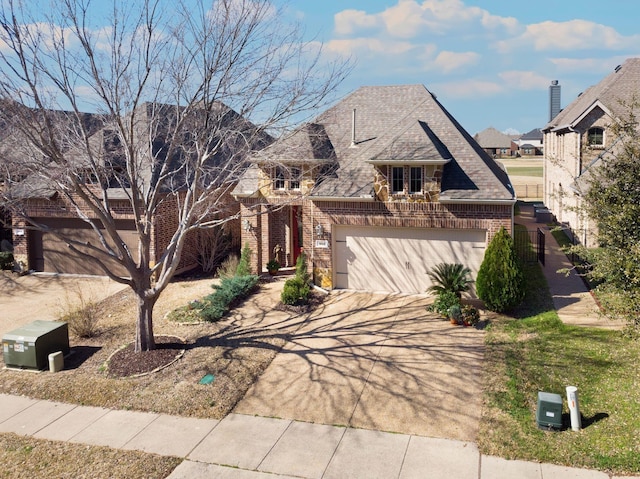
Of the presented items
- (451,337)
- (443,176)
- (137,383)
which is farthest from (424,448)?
(443,176)

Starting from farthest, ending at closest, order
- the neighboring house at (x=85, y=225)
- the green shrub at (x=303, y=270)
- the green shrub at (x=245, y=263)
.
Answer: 1. the neighboring house at (x=85, y=225)
2. the green shrub at (x=245, y=263)
3. the green shrub at (x=303, y=270)

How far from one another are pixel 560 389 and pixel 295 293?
810 centimetres

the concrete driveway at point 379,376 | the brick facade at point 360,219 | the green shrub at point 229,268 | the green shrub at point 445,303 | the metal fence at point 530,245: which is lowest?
the concrete driveway at point 379,376

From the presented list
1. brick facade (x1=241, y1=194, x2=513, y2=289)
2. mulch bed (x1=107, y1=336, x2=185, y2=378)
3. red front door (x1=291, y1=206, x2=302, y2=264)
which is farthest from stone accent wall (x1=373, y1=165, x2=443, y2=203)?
mulch bed (x1=107, y1=336, x2=185, y2=378)

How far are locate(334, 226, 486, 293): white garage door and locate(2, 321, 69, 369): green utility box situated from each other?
8765mm

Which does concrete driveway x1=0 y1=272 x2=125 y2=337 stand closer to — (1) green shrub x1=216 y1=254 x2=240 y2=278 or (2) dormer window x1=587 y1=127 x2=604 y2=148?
(1) green shrub x1=216 y1=254 x2=240 y2=278

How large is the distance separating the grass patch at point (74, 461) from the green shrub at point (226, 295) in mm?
6263

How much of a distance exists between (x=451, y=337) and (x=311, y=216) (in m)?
6.50

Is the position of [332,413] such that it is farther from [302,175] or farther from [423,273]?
[302,175]

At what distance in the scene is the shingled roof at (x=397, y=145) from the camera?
16.2 metres

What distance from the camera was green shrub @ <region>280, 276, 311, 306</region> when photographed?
16234mm

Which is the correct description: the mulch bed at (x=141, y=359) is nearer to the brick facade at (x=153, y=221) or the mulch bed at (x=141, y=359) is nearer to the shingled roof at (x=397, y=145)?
the shingled roof at (x=397, y=145)

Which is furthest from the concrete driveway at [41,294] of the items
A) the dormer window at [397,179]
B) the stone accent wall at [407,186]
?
the dormer window at [397,179]

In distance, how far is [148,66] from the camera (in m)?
11.6
